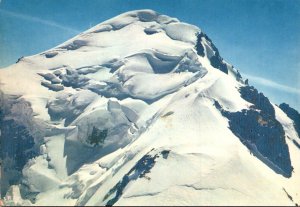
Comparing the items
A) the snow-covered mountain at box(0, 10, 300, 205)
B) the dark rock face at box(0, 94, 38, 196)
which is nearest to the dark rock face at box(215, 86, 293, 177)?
the snow-covered mountain at box(0, 10, 300, 205)

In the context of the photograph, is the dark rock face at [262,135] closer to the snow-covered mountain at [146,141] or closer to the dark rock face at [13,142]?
the snow-covered mountain at [146,141]

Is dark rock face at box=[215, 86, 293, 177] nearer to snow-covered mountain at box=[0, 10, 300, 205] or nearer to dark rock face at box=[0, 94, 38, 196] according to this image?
snow-covered mountain at box=[0, 10, 300, 205]

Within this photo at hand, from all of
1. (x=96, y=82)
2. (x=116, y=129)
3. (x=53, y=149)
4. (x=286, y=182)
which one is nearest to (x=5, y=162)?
(x=53, y=149)

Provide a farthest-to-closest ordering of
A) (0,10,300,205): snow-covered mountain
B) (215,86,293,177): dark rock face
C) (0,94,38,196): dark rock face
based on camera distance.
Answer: (0,94,38,196): dark rock face, (215,86,293,177): dark rock face, (0,10,300,205): snow-covered mountain

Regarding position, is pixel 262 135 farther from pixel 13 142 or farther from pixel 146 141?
pixel 13 142

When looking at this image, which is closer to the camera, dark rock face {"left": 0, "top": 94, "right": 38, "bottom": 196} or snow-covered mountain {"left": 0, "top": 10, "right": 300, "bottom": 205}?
snow-covered mountain {"left": 0, "top": 10, "right": 300, "bottom": 205}

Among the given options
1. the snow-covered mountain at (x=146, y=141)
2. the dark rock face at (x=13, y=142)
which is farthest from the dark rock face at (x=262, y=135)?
the dark rock face at (x=13, y=142)
